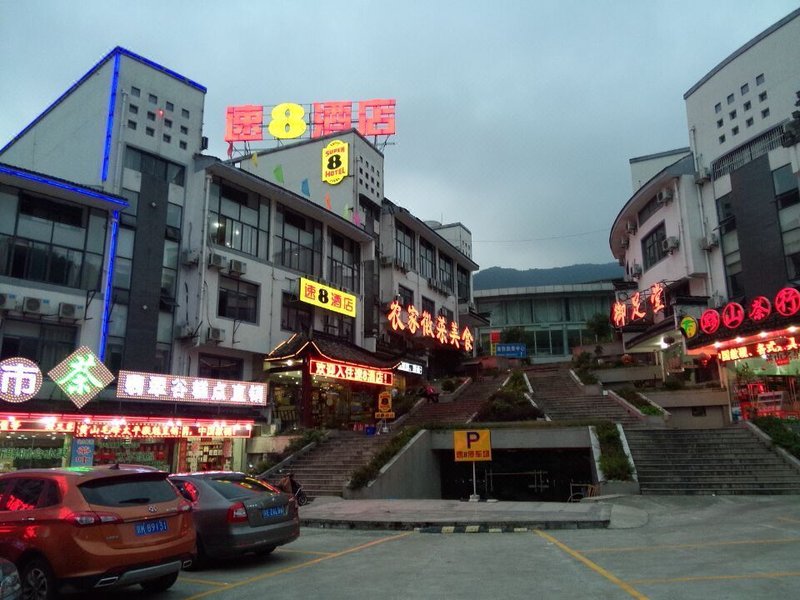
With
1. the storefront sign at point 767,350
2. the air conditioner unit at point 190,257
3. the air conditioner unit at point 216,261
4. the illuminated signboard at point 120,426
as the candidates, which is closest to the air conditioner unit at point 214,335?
the air conditioner unit at point 216,261

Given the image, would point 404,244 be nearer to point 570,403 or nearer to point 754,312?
point 570,403

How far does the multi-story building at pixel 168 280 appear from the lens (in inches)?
822

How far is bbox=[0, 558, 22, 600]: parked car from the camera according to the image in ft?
16.3

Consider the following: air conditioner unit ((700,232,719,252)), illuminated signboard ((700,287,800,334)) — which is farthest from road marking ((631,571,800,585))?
air conditioner unit ((700,232,719,252))

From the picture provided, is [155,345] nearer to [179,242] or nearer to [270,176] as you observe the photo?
[179,242]

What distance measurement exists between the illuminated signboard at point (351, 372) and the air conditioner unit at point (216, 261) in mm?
5520

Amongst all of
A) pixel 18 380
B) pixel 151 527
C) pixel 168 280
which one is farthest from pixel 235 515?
pixel 168 280

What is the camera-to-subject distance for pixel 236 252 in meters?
27.0

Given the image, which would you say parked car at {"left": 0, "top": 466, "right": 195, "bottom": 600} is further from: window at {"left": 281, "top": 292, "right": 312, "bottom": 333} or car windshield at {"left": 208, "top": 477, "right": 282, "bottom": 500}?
window at {"left": 281, "top": 292, "right": 312, "bottom": 333}

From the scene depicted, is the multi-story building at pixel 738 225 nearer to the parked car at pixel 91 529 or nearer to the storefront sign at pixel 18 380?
the parked car at pixel 91 529

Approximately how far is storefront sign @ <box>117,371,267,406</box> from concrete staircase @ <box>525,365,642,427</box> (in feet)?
42.4

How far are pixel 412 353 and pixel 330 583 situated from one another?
32.2 metres

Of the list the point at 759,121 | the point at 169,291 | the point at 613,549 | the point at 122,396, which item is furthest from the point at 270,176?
the point at 613,549

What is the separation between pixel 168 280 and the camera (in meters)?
24.7
